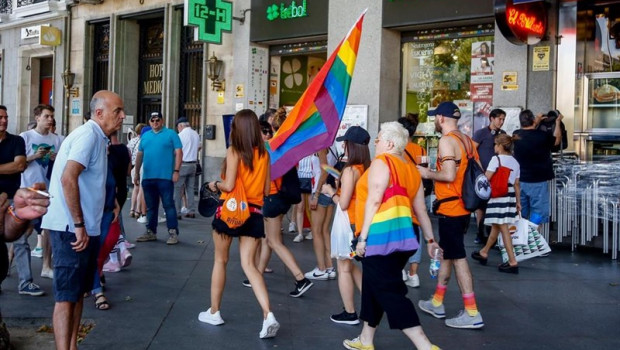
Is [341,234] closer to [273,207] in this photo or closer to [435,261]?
[435,261]

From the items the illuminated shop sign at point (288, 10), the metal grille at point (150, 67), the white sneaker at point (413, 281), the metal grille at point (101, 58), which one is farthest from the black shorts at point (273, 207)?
the metal grille at point (101, 58)

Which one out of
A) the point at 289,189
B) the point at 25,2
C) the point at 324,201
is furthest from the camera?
the point at 25,2

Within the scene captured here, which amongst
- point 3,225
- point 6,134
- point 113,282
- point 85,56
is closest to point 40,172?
point 6,134

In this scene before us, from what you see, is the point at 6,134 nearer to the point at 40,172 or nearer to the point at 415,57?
the point at 40,172

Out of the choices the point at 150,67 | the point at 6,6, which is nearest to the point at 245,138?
the point at 150,67

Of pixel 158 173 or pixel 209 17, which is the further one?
pixel 209 17

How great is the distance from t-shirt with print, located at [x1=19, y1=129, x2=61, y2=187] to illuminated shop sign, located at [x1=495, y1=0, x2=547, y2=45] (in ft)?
21.0

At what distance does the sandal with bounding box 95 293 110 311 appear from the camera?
245 inches

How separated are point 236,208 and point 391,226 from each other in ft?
4.85

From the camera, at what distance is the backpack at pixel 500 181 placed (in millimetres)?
8102

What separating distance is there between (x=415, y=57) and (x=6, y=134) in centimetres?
861

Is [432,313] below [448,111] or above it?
below

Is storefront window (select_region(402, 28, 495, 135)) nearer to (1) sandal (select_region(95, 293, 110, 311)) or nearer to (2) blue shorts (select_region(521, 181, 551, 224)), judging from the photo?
(2) blue shorts (select_region(521, 181, 551, 224))

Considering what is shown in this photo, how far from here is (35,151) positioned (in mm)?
7270
